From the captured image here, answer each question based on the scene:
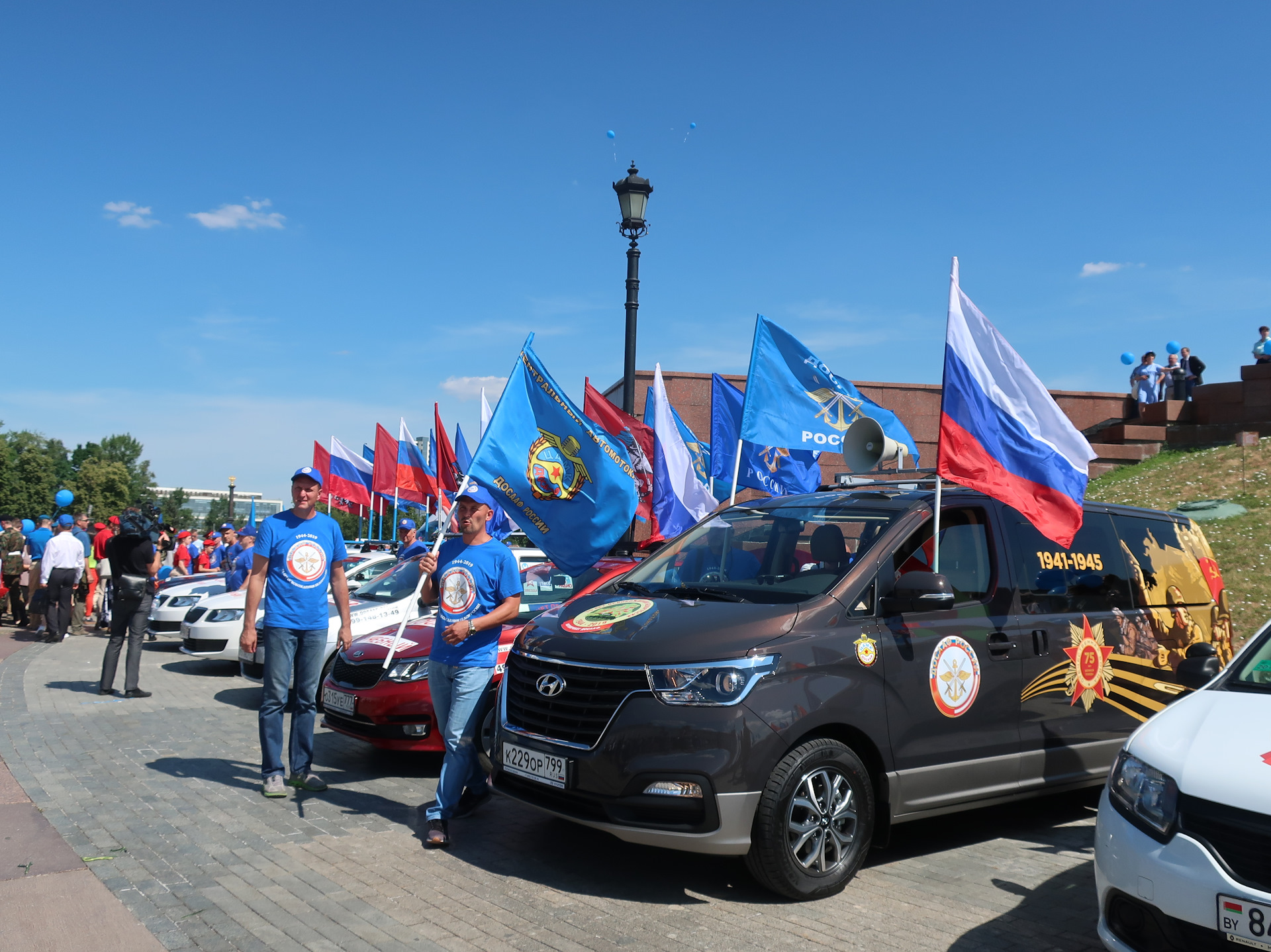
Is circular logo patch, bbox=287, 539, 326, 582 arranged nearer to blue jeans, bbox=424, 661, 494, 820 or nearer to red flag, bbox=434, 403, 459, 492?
blue jeans, bbox=424, 661, 494, 820

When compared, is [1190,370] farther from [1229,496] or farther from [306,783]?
[306,783]

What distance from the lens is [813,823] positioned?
4660 millimetres

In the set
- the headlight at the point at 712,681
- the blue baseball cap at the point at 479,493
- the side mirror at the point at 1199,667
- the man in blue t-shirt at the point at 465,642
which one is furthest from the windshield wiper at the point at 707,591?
the blue baseball cap at the point at 479,493

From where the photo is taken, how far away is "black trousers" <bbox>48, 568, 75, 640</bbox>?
48.2ft

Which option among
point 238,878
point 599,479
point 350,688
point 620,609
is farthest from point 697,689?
point 350,688

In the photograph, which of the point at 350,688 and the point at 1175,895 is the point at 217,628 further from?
the point at 1175,895

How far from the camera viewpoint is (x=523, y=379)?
7.55 metres

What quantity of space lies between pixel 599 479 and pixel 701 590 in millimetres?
2398

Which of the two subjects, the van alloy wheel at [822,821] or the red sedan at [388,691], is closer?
the van alloy wheel at [822,821]

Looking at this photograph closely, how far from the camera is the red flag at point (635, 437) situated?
37.4 feet

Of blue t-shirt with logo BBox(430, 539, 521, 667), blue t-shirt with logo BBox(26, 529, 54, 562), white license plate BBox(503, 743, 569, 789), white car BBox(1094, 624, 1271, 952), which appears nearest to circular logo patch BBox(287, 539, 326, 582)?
blue t-shirt with logo BBox(430, 539, 521, 667)

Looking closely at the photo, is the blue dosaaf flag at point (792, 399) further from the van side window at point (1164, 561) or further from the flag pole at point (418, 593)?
the flag pole at point (418, 593)

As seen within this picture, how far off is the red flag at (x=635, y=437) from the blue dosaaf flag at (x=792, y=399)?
1.52 meters

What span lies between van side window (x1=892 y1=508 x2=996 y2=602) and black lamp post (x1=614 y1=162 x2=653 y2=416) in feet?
22.7
